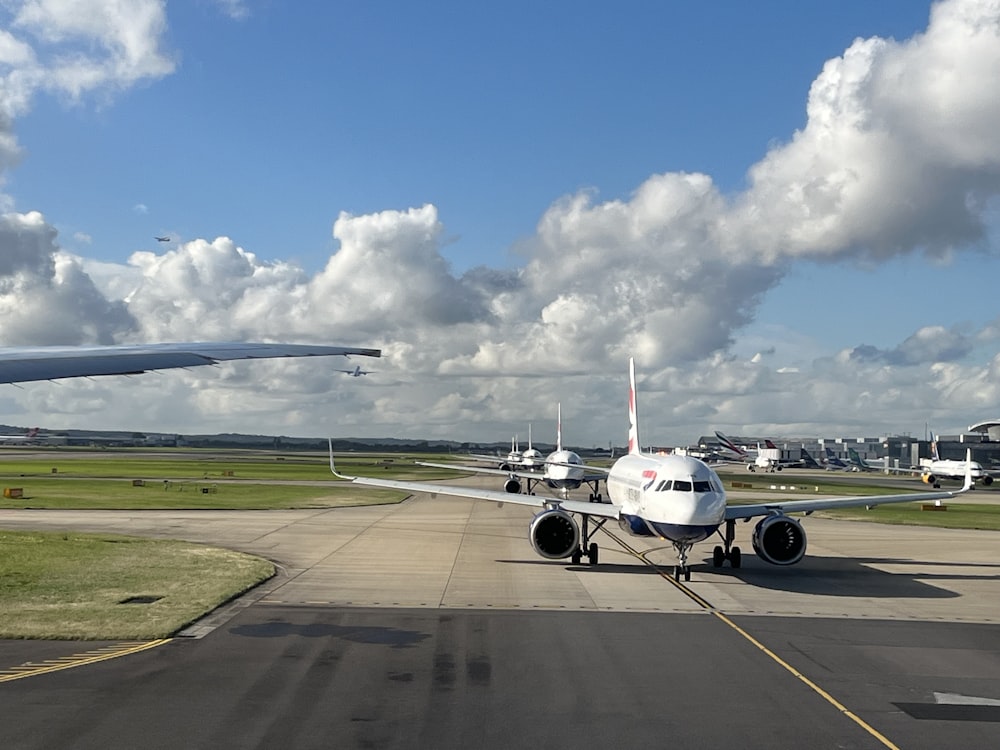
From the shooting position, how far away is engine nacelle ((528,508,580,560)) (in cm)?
3234

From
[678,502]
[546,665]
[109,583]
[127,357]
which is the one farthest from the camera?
[678,502]

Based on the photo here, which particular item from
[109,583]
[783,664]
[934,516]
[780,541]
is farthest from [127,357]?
[934,516]

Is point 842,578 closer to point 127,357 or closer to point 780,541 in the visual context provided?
point 780,541

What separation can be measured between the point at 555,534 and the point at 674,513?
5216mm

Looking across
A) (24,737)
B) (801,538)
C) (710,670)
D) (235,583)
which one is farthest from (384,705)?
(801,538)

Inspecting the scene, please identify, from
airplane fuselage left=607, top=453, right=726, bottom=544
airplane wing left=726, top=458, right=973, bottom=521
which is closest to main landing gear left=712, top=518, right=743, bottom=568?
airplane wing left=726, top=458, right=973, bottom=521

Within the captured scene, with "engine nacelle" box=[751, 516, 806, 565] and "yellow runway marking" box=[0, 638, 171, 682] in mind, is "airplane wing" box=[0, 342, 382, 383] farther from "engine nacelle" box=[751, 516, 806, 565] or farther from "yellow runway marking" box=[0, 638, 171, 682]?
"engine nacelle" box=[751, 516, 806, 565]

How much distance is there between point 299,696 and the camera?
49.9 feet

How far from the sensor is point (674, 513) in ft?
94.7

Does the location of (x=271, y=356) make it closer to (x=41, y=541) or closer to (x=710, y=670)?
(x=710, y=670)

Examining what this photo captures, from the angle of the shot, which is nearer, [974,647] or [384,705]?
[384,705]

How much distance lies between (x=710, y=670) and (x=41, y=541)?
2939cm

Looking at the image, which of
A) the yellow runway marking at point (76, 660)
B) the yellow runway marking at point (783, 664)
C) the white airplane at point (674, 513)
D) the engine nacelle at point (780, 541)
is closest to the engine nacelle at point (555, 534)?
the white airplane at point (674, 513)

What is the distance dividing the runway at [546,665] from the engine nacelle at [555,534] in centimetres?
78
